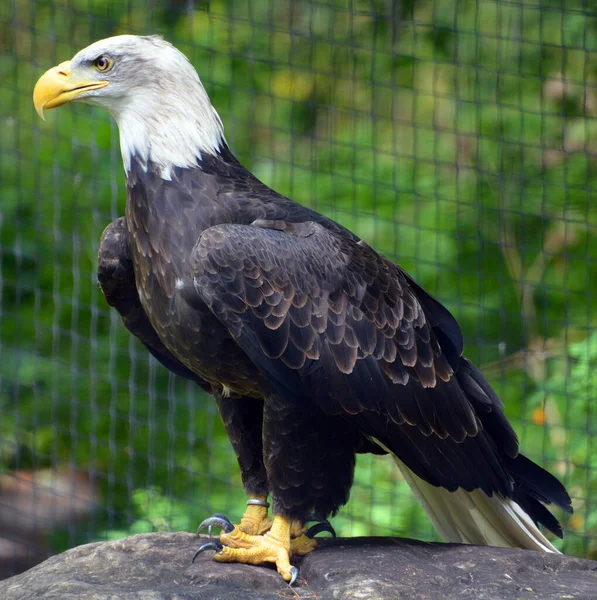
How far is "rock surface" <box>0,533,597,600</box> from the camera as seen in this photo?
321cm

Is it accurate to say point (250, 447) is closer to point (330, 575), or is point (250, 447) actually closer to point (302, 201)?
point (330, 575)

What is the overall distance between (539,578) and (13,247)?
3.90 metres

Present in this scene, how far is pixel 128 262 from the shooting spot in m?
3.68

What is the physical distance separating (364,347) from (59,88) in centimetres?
136

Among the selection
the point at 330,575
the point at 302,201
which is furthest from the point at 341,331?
the point at 302,201

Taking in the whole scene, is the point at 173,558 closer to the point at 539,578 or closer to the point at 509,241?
the point at 539,578

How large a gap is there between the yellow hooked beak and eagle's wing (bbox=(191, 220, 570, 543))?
772 mm

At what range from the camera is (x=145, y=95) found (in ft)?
11.6

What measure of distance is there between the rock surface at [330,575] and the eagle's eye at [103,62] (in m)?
1.62

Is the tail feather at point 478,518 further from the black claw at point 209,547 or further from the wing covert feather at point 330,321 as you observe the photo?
the black claw at point 209,547

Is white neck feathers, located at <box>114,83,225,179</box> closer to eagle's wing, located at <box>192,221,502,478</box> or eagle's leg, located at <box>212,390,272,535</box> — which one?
eagle's wing, located at <box>192,221,502,478</box>

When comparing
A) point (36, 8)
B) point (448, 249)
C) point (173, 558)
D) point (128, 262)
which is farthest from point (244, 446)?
point (36, 8)

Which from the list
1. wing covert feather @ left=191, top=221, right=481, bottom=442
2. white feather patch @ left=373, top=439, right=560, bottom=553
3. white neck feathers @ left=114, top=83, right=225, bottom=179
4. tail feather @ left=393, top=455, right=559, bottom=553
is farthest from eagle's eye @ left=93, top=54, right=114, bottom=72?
tail feather @ left=393, top=455, right=559, bottom=553

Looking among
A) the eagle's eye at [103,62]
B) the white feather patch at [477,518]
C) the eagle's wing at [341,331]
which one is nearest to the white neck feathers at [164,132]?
the eagle's eye at [103,62]
